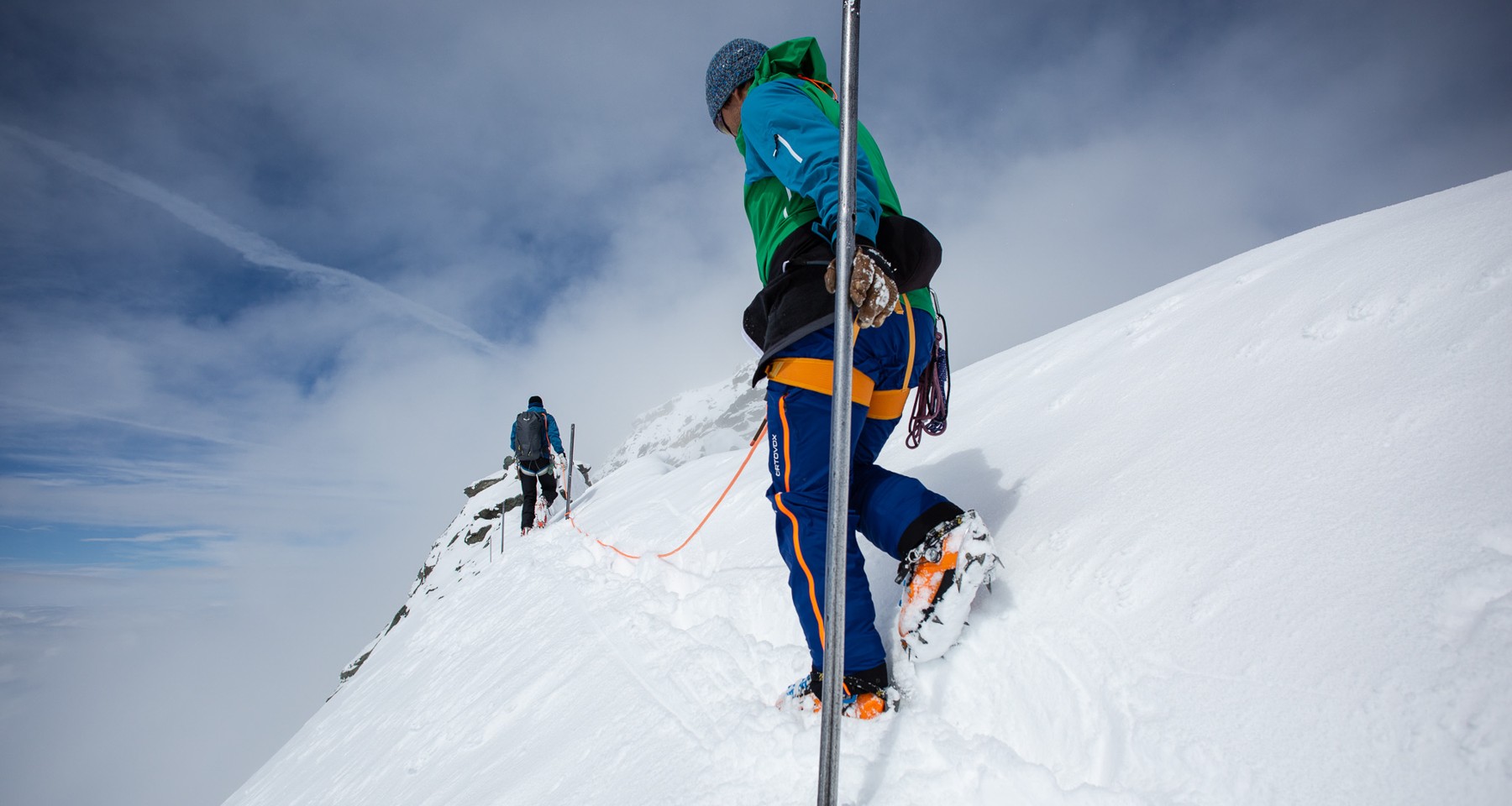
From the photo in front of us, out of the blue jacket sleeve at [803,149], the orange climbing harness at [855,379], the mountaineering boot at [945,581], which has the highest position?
the blue jacket sleeve at [803,149]

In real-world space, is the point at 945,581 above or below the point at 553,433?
below

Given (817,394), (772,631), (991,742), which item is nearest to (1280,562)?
(991,742)

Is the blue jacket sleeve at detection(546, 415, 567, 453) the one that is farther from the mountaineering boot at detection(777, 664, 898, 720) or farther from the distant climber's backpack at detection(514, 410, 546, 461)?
the mountaineering boot at detection(777, 664, 898, 720)

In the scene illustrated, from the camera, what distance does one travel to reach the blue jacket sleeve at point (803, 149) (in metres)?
1.46

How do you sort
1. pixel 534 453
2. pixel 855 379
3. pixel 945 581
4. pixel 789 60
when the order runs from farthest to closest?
pixel 534 453, pixel 789 60, pixel 855 379, pixel 945 581

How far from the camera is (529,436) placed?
10.4 metres

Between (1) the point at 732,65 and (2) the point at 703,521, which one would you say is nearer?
(1) the point at 732,65

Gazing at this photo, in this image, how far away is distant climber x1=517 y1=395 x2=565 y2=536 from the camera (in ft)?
34.2


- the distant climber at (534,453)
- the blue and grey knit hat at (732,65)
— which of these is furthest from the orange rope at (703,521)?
the distant climber at (534,453)

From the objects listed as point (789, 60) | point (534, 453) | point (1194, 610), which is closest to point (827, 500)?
point (1194, 610)

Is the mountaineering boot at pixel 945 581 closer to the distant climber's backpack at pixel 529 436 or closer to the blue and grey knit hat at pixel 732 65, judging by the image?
the blue and grey knit hat at pixel 732 65

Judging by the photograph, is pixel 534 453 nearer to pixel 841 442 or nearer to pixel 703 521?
pixel 703 521

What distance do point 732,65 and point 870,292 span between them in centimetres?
111

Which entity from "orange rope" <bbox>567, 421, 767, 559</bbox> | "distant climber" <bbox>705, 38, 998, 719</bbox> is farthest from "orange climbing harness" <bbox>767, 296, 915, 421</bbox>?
"orange rope" <bbox>567, 421, 767, 559</bbox>
